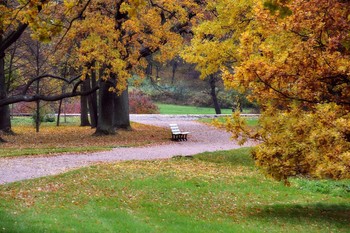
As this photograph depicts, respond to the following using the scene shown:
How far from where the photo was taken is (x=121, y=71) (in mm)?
21844

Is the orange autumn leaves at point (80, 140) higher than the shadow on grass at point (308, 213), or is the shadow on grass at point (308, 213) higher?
the orange autumn leaves at point (80, 140)

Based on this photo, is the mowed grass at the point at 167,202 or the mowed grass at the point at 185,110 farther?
the mowed grass at the point at 185,110

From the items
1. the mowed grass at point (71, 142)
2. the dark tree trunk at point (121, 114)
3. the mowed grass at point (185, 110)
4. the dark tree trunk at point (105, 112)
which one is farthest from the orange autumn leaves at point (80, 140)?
the mowed grass at point (185, 110)

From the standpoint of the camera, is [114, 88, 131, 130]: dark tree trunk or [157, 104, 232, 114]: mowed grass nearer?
[114, 88, 131, 130]: dark tree trunk

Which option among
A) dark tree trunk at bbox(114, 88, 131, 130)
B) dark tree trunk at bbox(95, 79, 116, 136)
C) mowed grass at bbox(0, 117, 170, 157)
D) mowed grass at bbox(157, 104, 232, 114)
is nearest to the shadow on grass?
mowed grass at bbox(0, 117, 170, 157)

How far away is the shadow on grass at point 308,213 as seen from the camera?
11102 mm

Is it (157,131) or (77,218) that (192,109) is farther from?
(77,218)

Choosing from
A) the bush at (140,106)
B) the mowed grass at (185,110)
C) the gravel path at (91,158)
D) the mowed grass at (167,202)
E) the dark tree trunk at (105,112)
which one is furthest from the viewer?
the mowed grass at (185,110)

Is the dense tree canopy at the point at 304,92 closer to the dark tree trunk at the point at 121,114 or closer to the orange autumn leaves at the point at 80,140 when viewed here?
the orange autumn leaves at the point at 80,140

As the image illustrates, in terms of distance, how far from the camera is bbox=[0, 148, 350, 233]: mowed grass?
375 inches

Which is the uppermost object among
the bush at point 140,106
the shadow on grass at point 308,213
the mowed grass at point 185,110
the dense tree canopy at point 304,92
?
the dense tree canopy at point 304,92

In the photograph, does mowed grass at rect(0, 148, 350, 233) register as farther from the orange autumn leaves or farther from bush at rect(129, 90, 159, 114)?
bush at rect(129, 90, 159, 114)

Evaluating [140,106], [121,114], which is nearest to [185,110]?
[140,106]

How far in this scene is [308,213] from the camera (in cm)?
1179
